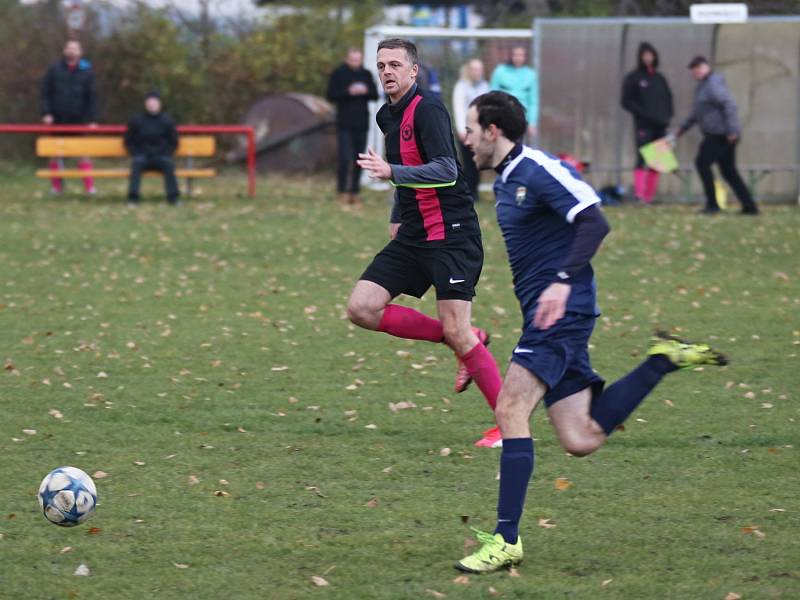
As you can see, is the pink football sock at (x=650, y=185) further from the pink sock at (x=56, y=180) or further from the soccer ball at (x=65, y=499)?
the soccer ball at (x=65, y=499)

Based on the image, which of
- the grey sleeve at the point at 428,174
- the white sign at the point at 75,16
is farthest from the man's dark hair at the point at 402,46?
the white sign at the point at 75,16

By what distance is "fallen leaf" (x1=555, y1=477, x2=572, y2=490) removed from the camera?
19.6 ft

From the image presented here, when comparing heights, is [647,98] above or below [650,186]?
above

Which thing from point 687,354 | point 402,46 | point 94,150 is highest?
point 402,46

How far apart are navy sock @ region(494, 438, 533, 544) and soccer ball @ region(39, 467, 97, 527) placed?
5.34 feet

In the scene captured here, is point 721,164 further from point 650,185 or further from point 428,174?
point 428,174

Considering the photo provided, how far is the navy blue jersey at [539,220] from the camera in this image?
4.94m

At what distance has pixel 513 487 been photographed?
490cm

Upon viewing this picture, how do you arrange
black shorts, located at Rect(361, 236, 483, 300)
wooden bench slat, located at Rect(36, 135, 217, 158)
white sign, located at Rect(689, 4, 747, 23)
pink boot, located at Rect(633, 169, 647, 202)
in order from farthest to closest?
pink boot, located at Rect(633, 169, 647, 202), white sign, located at Rect(689, 4, 747, 23), wooden bench slat, located at Rect(36, 135, 217, 158), black shorts, located at Rect(361, 236, 483, 300)

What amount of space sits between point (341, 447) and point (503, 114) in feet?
7.67

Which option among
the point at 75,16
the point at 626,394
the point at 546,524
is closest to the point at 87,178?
the point at 75,16

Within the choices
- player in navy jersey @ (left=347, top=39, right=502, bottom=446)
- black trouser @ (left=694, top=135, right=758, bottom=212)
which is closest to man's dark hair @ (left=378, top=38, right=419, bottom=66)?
player in navy jersey @ (left=347, top=39, right=502, bottom=446)

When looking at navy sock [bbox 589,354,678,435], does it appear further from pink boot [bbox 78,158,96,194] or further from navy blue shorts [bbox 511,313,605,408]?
pink boot [bbox 78,158,96,194]

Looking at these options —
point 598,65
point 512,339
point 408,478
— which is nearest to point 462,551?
point 408,478
